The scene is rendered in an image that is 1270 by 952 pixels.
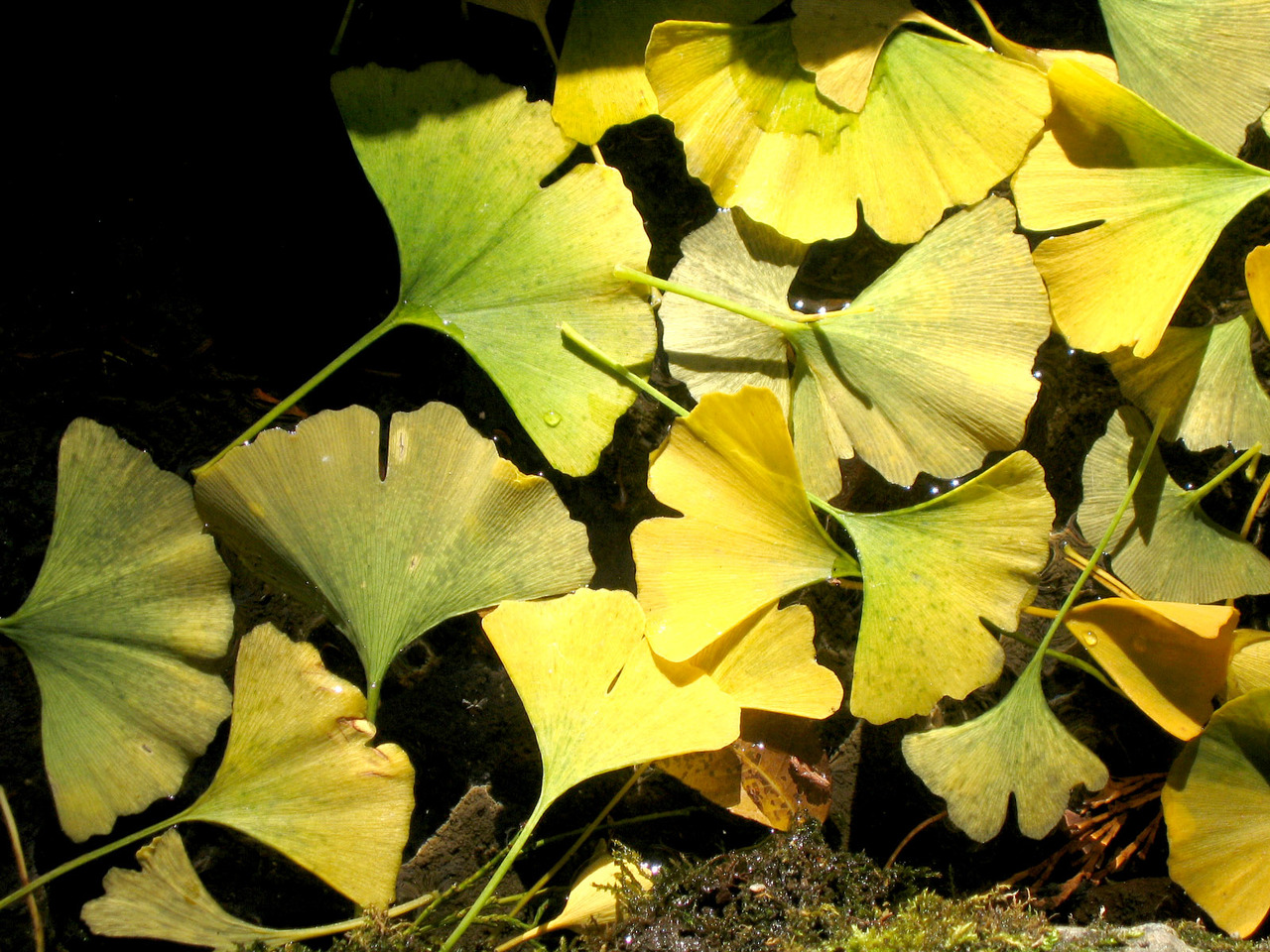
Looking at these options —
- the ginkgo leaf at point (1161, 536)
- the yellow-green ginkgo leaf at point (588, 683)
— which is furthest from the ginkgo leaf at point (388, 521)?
the ginkgo leaf at point (1161, 536)

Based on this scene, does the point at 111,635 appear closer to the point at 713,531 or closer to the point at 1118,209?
the point at 713,531

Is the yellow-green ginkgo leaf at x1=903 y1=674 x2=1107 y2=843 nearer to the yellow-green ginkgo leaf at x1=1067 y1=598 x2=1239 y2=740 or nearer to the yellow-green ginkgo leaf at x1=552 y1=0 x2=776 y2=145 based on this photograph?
the yellow-green ginkgo leaf at x1=1067 y1=598 x2=1239 y2=740

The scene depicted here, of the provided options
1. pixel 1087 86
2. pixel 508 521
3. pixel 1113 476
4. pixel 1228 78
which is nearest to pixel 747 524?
pixel 508 521

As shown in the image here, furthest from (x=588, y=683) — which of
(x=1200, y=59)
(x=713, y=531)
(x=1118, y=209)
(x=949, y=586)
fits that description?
(x=1200, y=59)

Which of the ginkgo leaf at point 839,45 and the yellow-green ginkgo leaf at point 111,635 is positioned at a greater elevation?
the ginkgo leaf at point 839,45

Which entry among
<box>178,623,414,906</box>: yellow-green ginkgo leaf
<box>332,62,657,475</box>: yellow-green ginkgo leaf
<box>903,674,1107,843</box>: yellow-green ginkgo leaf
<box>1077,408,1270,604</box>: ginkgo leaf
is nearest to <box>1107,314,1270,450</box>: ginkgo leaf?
<box>1077,408,1270,604</box>: ginkgo leaf

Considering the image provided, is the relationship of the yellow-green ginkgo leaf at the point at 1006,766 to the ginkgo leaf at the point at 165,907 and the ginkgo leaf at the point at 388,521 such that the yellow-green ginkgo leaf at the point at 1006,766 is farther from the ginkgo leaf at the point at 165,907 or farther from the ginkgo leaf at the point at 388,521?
the ginkgo leaf at the point at 165,907

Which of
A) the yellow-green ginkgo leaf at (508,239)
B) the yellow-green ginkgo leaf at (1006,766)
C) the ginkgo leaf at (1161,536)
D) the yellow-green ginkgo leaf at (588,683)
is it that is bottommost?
the yellow-green ginkgo leaf at (1006,766)
